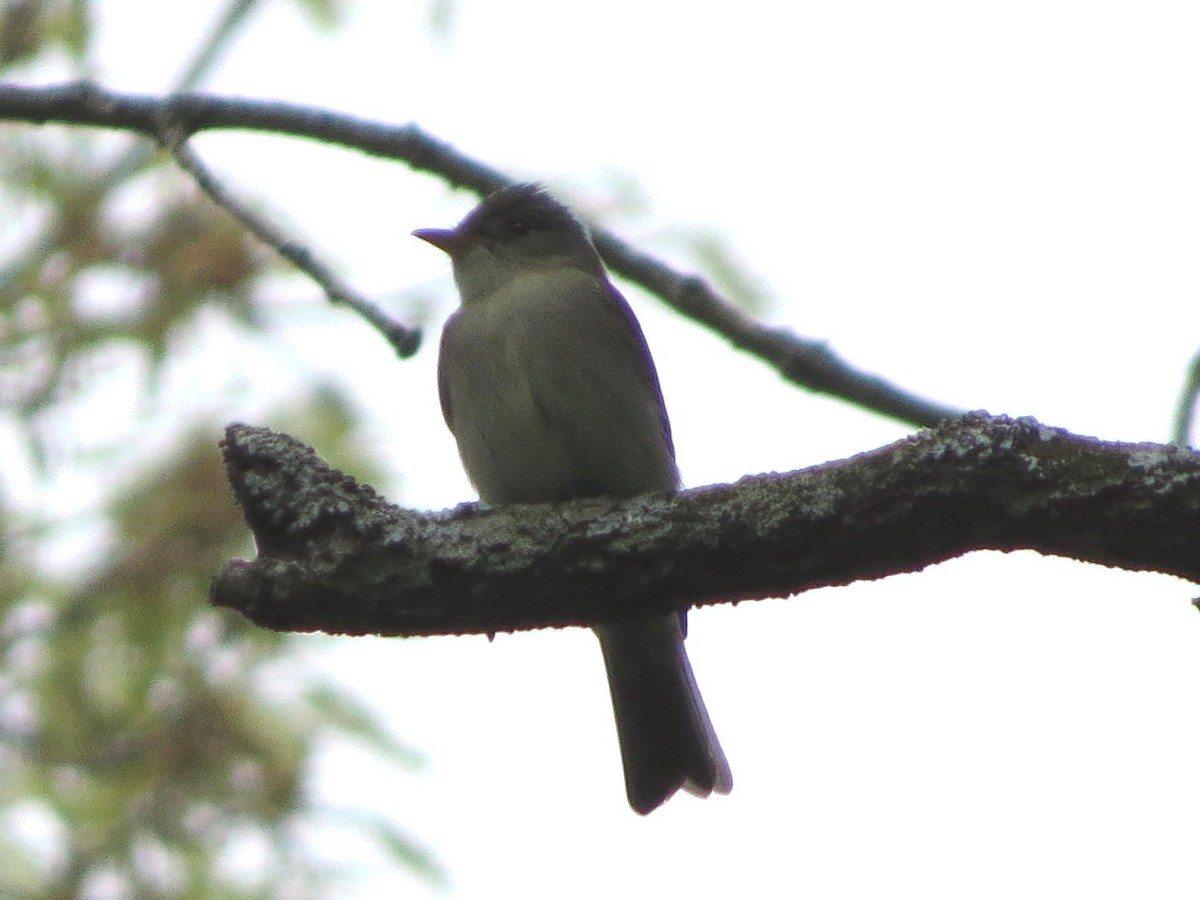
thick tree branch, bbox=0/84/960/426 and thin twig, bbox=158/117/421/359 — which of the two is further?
thick tree branch, bbox=0/84/960/426

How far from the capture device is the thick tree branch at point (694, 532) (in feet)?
10.9

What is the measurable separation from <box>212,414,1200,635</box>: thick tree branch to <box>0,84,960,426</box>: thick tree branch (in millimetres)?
1371

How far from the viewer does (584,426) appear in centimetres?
550

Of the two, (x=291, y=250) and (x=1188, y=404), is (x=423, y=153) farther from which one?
(x=1188, y=404)

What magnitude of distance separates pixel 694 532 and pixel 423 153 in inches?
86.5

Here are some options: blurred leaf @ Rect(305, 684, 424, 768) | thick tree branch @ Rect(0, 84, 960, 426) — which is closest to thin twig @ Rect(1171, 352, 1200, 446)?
thick tree branch @ Rect(0, 84, 960, 426)

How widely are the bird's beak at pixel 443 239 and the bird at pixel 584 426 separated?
148mm

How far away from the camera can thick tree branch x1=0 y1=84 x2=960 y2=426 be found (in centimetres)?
495

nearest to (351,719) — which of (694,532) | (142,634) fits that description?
(142,634)

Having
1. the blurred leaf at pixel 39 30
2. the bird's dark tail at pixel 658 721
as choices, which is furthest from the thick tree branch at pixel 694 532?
the blurred leaf at pixel 39 30

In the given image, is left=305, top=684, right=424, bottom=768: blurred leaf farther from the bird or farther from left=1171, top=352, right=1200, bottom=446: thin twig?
left=1171, top=352, right=1200, bottom=446: thin twig

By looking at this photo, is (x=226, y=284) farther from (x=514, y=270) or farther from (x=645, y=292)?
(x=645, y=292)

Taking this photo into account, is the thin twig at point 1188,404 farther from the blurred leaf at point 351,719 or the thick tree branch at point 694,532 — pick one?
the blurred leaf at point 351,719

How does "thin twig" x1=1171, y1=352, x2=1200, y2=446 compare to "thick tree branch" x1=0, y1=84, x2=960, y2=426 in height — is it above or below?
below
